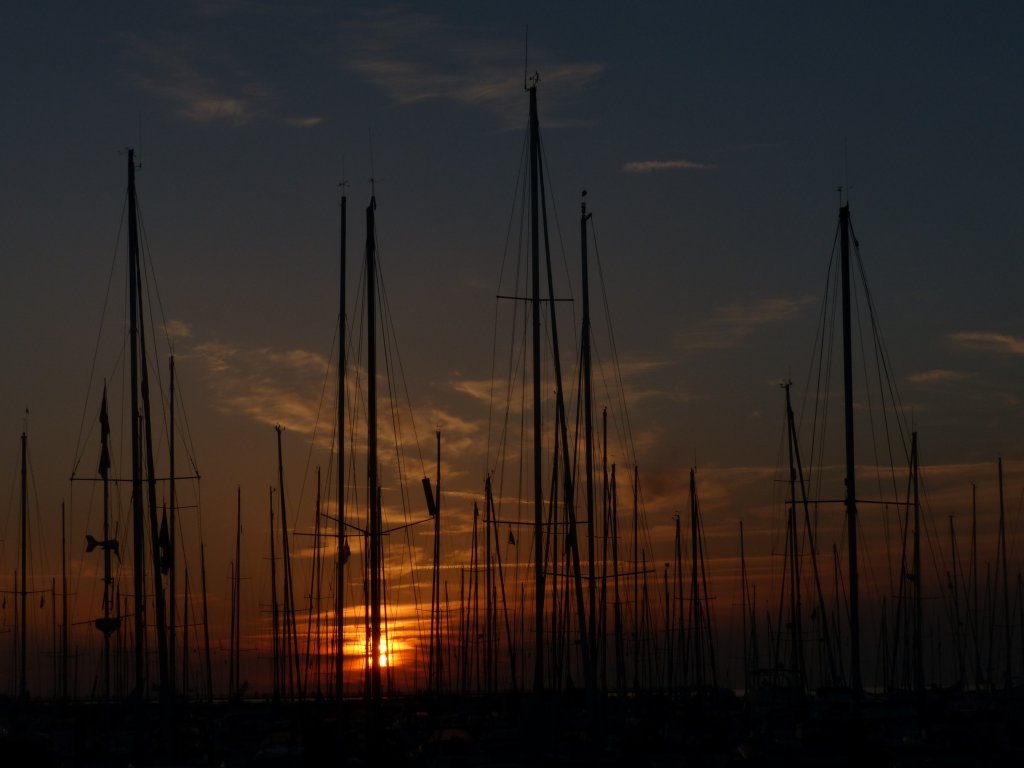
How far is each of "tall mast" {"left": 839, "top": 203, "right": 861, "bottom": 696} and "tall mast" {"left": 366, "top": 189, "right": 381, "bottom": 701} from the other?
1209cm

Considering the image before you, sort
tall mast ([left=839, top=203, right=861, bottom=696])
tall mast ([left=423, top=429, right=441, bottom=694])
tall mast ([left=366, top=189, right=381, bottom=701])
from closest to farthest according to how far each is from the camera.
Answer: tall mast ([left=839, top=203, right=861, bottom=696]) → tall mast ([left=366, top=189, right=381, bottom=701]) → tall mast ([left=423, top=429, right=441, bottom=694])

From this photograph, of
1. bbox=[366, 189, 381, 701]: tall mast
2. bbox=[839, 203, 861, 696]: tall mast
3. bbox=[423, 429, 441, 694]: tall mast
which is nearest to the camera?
bbox=[839, 203, 861, 696]: tall mast

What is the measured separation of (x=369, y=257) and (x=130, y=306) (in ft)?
23.1

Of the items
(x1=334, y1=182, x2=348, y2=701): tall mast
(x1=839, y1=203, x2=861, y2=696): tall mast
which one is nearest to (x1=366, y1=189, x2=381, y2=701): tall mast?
(x1=334, y1=182, x2=348, y2=701): tall mast

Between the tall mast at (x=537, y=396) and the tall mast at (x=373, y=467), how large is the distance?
434 cm

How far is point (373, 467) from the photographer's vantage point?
39.5m

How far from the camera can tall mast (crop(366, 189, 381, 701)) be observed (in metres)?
37.9

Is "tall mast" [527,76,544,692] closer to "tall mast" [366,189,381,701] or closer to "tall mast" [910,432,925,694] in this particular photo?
"tall mast" [366,189,381,701]

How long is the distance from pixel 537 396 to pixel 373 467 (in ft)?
17.3

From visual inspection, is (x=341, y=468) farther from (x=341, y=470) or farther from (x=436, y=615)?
(x=436, y=615)

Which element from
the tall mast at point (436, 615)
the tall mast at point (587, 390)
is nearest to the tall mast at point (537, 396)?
the tall mast at point (587, 390)

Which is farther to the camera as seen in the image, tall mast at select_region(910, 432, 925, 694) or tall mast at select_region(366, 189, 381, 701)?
tall mast at select_region(910, 432, 925, 694)

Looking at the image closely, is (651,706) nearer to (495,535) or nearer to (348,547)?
(495,535)

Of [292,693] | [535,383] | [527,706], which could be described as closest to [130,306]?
[535,383]
